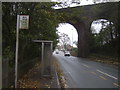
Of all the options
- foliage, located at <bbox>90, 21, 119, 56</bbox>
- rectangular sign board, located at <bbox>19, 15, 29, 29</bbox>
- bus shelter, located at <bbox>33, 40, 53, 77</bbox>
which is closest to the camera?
rectangular sign board, located at <bbox>19, 15, 29, 29</bbox>

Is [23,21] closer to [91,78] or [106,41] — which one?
[91,78]

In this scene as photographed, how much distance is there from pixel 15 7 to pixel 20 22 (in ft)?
13.7

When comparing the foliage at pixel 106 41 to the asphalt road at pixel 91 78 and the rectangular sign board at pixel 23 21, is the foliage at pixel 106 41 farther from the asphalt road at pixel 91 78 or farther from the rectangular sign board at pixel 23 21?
the rectangular sign board at pixel 23 21

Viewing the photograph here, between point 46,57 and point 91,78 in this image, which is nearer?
point 91,78

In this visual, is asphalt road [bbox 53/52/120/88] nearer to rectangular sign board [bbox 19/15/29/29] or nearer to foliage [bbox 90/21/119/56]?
rectangular sign board [bbox 19/15/29/29]

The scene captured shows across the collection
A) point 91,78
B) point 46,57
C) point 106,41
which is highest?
point 106,41

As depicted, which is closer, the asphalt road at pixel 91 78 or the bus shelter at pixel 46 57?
the asphalt road at pixel 91 78

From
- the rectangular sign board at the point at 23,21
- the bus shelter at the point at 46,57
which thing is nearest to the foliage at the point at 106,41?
the bus shelter at the point at 46,57

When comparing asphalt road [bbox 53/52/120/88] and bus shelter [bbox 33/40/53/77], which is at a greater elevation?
bus shelter [bbox 33/40/53/77]

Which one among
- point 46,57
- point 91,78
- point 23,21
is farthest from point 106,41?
point 23,21

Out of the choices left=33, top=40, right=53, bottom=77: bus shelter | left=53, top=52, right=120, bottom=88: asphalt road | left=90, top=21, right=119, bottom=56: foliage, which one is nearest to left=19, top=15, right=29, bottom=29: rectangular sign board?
left=53, top=52, right=120, bottom=88: asphalt road

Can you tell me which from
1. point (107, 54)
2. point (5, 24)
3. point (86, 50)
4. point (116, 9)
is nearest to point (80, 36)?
point (86, 50)

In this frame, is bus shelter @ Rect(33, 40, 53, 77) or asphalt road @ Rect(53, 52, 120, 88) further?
bus shelter @ Rect(33, 40, 53, 77)

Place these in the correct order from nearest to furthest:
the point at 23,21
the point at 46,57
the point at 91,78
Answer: the point at 23,21 < the point at 91,78 < the point at 46,57
